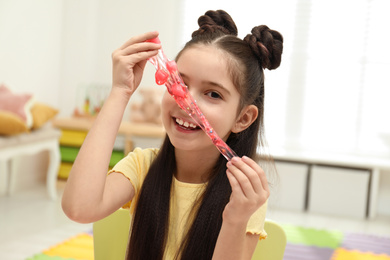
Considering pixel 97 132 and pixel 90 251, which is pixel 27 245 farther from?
pixel 97 132

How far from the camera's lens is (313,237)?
11.9 ft

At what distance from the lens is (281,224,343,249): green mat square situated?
3.48 metres

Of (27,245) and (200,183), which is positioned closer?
(200,183)

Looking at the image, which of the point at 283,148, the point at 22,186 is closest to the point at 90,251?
the point at 22,186

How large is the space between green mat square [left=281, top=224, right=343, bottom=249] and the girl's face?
2.46m

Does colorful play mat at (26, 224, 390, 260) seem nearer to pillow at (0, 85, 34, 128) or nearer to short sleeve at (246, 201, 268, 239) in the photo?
pillow at (0, 85, 34, 128)

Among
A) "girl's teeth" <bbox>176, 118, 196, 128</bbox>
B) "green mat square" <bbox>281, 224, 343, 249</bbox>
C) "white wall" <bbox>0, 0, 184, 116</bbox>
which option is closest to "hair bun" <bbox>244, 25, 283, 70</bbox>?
"girl's teeth" <bbox>176, 118, 196, 128</bbox>

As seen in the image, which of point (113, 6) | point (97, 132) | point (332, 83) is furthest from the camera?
point (113, 6)

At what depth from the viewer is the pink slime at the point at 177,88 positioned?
1.04 m

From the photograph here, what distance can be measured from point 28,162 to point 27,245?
1753 millimetres

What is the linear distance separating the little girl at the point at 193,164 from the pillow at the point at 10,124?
95.5 inches

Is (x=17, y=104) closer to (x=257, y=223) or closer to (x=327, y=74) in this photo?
Result: (x=327, y=74)

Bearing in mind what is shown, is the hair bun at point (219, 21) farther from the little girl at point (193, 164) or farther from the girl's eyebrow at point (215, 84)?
the girl's eyebrow at point (215, 84)

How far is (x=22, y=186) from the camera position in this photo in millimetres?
4609
